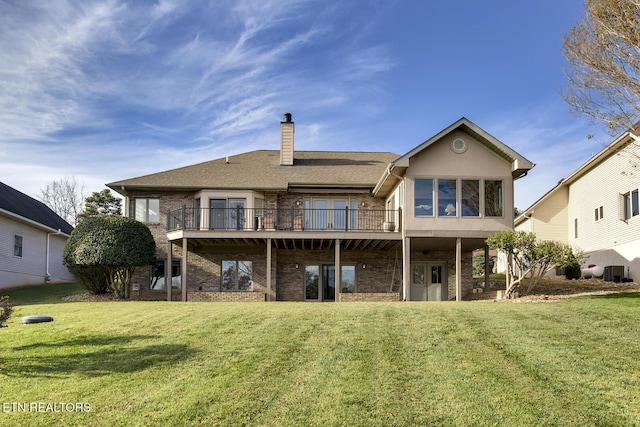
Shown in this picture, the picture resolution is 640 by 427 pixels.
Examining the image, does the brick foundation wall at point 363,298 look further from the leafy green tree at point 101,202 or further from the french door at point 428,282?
the leafy green tree at point 101,202

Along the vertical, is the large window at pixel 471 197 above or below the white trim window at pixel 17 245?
above

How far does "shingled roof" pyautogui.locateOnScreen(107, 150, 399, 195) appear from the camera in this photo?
2330cm

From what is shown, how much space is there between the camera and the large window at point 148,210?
78.6 ft

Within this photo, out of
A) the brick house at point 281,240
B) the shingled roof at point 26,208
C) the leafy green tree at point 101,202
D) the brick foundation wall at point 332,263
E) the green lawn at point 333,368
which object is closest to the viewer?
the green lawn at point 333,368

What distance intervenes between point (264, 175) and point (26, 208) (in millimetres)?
12912

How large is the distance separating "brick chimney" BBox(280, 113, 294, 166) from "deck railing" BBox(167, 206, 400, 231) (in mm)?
3026

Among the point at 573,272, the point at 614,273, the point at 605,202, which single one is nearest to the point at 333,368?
the point at 614,273

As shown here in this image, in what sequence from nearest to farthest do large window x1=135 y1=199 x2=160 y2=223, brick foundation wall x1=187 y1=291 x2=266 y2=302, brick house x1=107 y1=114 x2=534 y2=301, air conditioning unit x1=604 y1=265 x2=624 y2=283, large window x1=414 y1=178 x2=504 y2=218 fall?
large window x1=414 y1=178 x2=504 y2=218 → brick foundation wall x1=187 y1=291 x2=266 y2=302 → air conditioning unit x1=604 y1=265 x2=624 y2=283 → brick house x1=107 y1=114 x2=534 y2=301 → large window x1=135 y1=199 x2=160 y2=223

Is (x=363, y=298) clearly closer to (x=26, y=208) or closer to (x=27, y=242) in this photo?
(x=27, y=242)

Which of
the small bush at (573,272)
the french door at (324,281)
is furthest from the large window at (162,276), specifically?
the small bush at (573,272)

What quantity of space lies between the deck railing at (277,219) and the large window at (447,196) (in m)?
2.49

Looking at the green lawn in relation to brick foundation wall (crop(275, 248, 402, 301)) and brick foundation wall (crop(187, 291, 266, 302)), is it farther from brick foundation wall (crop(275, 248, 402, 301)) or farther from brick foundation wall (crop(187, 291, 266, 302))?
brick foundation wall (crop(275, 248, 402, 301))

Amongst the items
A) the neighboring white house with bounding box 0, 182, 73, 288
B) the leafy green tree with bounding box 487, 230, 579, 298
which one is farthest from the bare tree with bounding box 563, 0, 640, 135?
the neighboring white house with bounding box 0, 182, 73, 288

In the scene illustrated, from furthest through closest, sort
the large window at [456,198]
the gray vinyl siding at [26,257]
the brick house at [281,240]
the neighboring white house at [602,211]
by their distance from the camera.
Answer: the gray vinyl siding at [26,257] → the brick house at [281,240] → the neighboring white house at [602,211] → the large window at [456,198]
